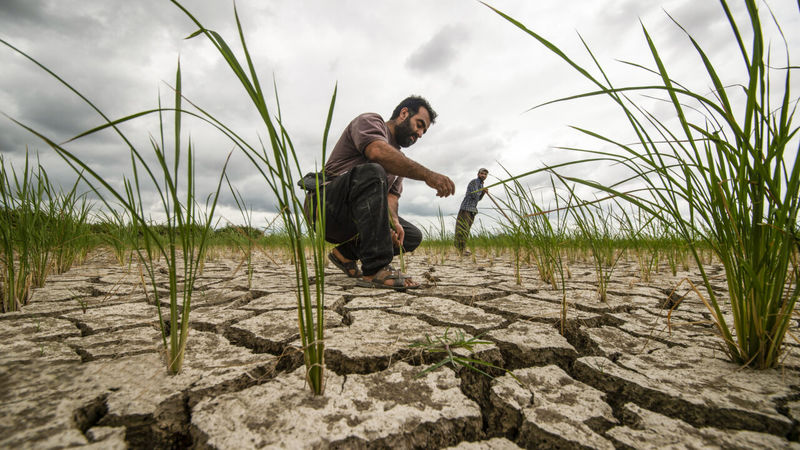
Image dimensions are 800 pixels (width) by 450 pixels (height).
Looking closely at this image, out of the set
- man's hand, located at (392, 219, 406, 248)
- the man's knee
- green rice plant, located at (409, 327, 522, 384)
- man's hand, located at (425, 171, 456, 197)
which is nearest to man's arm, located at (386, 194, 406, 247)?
man's hand, located at (392, 219, 406, 248)

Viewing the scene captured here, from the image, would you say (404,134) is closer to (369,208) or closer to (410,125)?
(410,125)

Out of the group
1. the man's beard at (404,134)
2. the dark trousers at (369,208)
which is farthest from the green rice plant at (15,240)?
Answer: the man's beard at (404,134)

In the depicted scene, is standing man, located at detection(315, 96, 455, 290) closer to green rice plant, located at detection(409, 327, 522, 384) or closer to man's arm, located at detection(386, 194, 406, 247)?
man's arm, located at detection(386, 194, 406, 247)

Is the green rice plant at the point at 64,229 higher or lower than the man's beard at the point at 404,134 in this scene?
lower

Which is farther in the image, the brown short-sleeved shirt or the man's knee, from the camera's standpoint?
the man's knee

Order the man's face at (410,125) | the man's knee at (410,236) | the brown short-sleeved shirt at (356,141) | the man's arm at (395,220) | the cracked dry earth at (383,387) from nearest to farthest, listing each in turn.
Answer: the cracked dry earth at (383,387) < the brown short-sleeved shirt at (356,141) < the man's arm at (395,220) < the man's face at (410,125) < the man's knee at (410,236)

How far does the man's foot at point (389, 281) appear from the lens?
1.83 m

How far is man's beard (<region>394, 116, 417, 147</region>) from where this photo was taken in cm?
260

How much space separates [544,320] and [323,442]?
0.86 metres

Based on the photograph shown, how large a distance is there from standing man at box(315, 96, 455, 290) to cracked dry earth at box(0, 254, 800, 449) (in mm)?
712

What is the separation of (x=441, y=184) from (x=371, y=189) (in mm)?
391

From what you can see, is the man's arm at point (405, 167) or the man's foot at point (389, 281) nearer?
the man's foot at point (389, 281)

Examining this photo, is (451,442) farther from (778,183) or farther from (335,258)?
(335,258)

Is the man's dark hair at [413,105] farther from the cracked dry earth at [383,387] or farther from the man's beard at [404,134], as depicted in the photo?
the cracked dry earth at [383,387]
